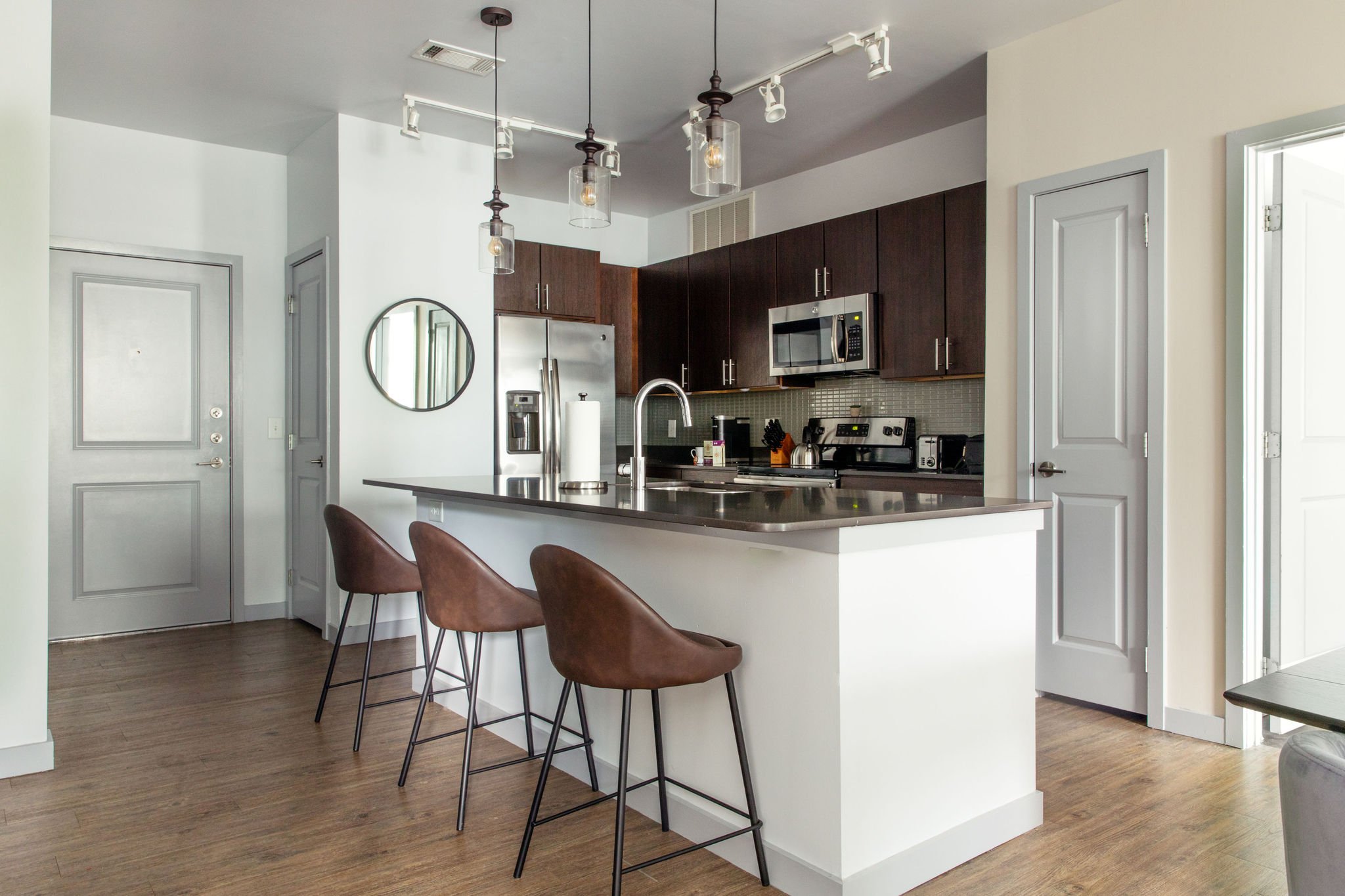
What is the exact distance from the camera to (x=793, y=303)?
5211mm

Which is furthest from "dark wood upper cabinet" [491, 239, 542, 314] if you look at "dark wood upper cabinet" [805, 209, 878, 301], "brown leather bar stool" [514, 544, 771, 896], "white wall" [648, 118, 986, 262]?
"brown leather bar stool" [514, 544, 771, 896]

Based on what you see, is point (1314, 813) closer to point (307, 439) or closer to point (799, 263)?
point (799, 263)

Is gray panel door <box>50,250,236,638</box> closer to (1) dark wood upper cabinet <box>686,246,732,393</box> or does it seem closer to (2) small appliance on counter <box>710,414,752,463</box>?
(1) dark wood upper cabinet <box>686,246,732,393</box>

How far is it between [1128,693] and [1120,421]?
3.39ft

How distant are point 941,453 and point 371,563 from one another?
292cm

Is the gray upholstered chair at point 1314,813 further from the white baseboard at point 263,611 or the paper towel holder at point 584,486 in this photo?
the white baseboard at point 263,611

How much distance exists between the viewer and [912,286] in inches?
176

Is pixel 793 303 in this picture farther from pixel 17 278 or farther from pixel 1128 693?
pixel 17 278

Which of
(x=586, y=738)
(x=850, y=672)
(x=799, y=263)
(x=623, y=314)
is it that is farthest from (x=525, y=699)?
(x=623, y=314)

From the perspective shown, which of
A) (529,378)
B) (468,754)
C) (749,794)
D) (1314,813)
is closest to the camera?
(1314,813)

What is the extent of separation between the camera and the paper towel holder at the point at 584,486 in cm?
285

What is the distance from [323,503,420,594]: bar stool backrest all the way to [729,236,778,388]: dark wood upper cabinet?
2909mm

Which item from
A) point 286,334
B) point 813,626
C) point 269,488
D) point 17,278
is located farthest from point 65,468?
point 813,626

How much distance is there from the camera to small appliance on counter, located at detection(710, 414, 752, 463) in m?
6.12
